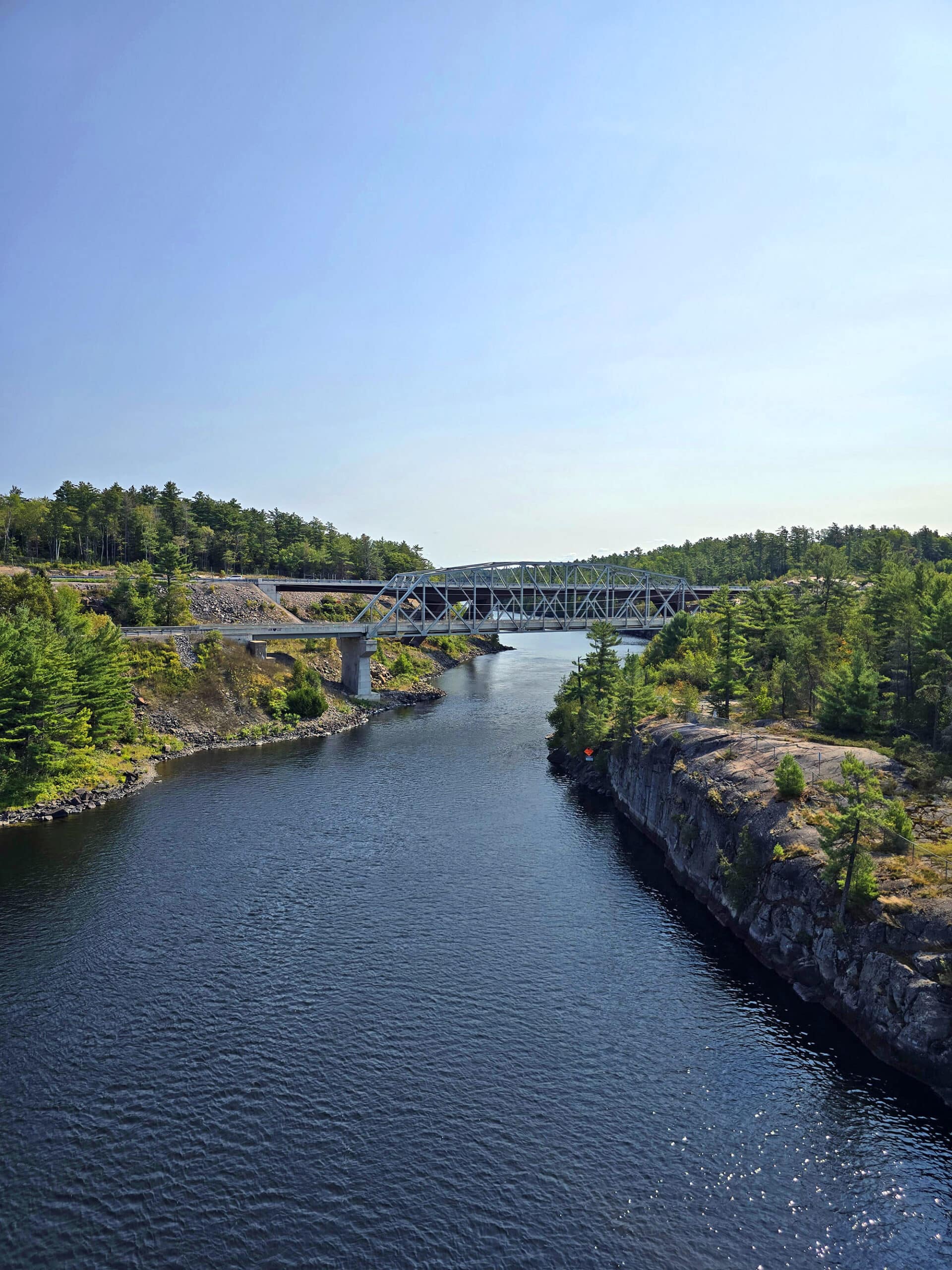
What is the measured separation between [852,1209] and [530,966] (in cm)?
2091

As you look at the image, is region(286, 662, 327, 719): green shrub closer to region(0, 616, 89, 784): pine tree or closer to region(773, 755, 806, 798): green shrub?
region(0, 616, 89, 784): pine tree

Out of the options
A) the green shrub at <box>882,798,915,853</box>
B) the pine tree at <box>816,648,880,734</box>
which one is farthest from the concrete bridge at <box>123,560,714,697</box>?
the green shrub at <box>882,798,915,853</box>

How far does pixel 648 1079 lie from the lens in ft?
124

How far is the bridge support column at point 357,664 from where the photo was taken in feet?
449

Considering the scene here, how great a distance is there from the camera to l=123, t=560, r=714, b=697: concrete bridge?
129 metres

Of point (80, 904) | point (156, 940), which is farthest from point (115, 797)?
point (156, 940)

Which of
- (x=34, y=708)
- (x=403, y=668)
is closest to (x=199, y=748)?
(x=34, y=708)

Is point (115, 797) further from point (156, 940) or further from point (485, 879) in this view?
point (485, 879)

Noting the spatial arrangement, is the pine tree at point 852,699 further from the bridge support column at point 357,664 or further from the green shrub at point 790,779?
the bridge support column at point 357,664

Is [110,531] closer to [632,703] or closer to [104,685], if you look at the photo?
[104,685]

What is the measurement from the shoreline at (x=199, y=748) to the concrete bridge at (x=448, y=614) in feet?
29.7

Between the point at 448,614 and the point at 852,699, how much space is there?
294ft

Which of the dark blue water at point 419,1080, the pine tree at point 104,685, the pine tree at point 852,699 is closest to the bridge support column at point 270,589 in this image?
the pine tree at point 104,685

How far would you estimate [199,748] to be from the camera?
10044 cm
